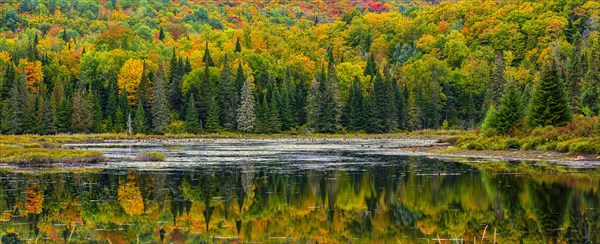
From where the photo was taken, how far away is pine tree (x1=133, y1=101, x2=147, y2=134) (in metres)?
139

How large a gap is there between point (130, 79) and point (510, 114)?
313ft

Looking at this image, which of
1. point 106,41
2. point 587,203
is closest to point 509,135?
point 587,203

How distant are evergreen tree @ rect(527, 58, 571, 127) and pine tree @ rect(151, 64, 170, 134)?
80.3 m

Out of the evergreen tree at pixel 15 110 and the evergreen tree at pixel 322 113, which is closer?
the evergreen tree at pixel 15 110

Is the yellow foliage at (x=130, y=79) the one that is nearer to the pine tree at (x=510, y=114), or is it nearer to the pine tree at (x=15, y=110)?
the pine tree at (x=15, y=110)

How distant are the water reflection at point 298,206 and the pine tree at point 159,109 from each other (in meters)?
87.2

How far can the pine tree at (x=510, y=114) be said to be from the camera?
77.5m

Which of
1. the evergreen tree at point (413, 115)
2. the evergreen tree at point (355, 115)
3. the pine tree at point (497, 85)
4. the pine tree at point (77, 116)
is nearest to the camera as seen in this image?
the pine tree at point (77, 116)

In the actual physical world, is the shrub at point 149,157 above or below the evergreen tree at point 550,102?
below

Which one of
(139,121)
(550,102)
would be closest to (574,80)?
(550,102)

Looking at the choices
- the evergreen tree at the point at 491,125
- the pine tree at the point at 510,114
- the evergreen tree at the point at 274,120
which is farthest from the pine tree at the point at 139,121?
the pine tree at the point at 510,114

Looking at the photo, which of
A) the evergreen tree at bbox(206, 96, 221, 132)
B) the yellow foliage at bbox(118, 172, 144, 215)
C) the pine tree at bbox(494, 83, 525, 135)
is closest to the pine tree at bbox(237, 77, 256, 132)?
the evergreen tree at bbox(206, 96, 221, 132)

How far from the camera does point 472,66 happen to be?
17775cm

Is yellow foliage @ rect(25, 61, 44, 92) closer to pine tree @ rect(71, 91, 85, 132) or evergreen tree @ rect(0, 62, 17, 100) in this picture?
evergreen tree @ rect(0, 62, 17, 100)
